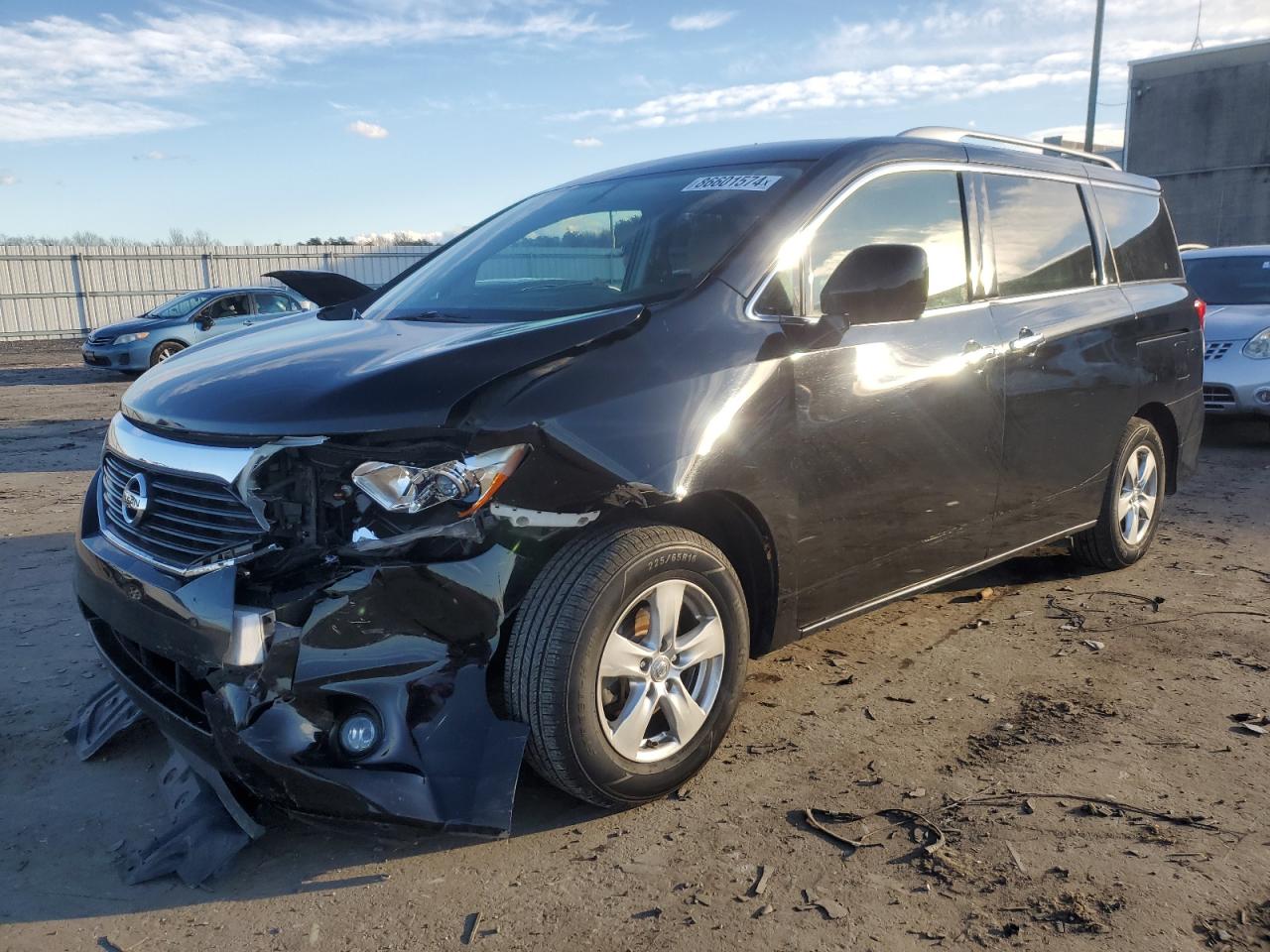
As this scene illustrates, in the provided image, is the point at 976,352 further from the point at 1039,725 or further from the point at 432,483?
the point at 432,483

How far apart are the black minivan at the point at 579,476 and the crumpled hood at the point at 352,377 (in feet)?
0.04

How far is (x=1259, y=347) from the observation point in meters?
8.64

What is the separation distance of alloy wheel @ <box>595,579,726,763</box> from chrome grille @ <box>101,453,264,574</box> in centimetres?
101

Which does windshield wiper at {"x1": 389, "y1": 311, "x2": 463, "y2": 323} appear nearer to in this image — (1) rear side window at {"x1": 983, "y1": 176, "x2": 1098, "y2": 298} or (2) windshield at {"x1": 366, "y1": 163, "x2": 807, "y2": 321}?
(2) windshield at {"x1": 366, "y1": 163, "x2": 807, "y2": 321}

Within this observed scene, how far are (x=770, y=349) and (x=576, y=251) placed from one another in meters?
1.03

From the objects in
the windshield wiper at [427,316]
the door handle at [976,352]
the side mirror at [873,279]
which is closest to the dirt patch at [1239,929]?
Result: the side mirror at [873,279]

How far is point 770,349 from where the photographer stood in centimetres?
317

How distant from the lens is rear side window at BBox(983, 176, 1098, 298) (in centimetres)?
420

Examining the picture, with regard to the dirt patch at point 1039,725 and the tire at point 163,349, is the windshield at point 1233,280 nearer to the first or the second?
the dirt patch at point 1039,725

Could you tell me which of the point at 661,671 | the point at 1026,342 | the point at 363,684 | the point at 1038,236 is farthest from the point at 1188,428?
the point at 363,684

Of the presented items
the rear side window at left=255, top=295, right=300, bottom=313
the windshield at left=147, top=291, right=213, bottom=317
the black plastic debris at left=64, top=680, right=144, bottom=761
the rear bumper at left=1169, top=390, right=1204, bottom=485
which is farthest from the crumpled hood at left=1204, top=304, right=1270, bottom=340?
the windshield at left=147, top=291, right=213, bottom=317

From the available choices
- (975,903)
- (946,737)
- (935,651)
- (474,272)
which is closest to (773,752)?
(946,737)

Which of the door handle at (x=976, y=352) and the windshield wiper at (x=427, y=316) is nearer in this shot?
the windshield wiper at (x=427, y=316)

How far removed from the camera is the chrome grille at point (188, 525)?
105 inches
